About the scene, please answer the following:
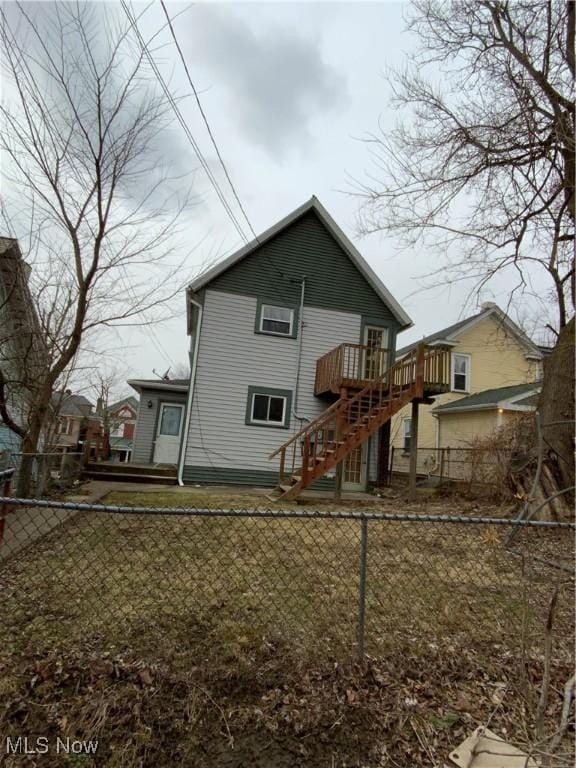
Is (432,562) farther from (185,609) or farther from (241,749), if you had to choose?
(241,749)

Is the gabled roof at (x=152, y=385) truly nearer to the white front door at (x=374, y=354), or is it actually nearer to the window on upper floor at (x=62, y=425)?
the window on upper floor at (x=62, y=425)

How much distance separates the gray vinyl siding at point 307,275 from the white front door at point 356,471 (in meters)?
4.17

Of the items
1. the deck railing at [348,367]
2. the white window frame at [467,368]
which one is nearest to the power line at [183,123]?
the deck railing at [348,367]

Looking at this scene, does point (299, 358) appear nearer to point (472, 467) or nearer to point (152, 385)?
point (152, 385)

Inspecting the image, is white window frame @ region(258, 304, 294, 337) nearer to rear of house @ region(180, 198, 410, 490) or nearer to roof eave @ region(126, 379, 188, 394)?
rear of house @ region(180, 198, 410, 490)

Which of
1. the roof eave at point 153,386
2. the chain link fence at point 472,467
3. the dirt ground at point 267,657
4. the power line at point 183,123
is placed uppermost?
the power line at point 183,123

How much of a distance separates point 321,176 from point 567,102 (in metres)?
4.15

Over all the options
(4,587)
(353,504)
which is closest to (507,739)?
(4,587)

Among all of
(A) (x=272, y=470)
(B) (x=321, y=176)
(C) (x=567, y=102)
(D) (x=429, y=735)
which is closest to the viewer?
(D) (x=429, y=735)

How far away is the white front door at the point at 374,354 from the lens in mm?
12508

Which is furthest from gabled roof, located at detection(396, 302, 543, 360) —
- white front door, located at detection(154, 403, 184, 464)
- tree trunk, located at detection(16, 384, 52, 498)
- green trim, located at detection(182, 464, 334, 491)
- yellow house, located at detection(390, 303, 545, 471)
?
tree trunk, located at detection(16, 384, 52, 498)

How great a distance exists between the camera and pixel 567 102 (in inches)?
263

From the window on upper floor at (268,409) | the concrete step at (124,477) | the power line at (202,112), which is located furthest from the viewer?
the window on upper floor at (268,409)

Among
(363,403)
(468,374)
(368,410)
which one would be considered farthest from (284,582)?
(468,374)
